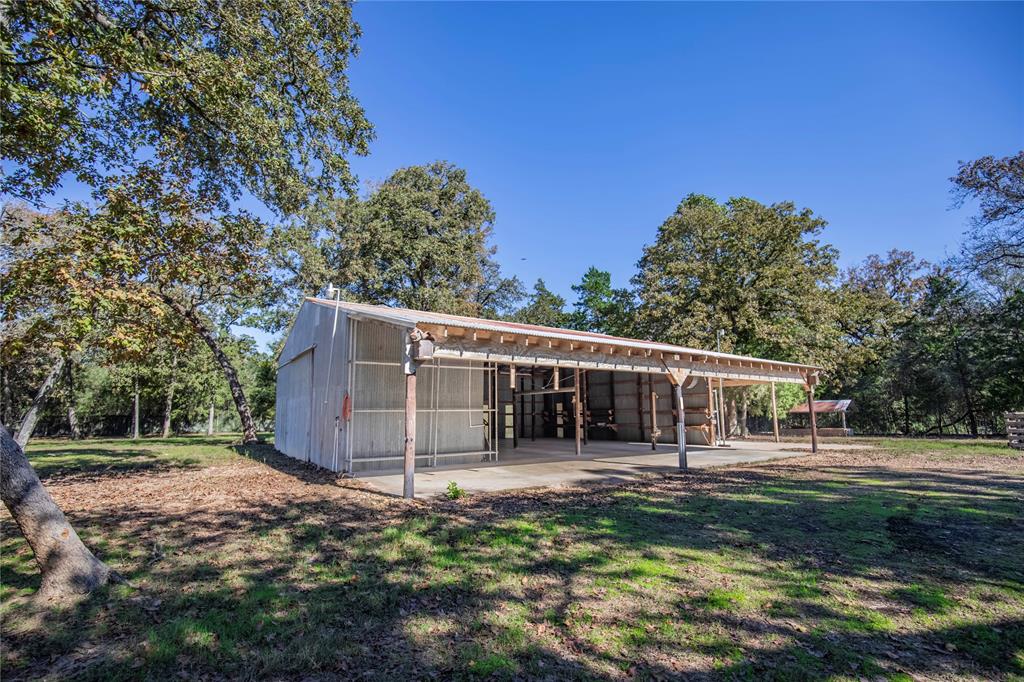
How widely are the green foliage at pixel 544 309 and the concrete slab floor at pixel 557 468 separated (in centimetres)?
2308

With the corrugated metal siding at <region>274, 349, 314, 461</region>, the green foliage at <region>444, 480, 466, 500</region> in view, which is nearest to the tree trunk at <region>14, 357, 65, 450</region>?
the corrugated metal siding at <region>274, 349, 314, 461</region>

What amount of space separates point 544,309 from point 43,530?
1414 inches

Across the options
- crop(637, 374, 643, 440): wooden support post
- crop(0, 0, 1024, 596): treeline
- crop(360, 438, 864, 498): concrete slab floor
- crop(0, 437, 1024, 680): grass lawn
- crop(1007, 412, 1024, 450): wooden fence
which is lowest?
crop(360, 438, 864, 498): concrete slab floor

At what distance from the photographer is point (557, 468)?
10.7 m

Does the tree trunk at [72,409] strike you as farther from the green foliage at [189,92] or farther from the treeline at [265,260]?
the green foliage at [189,92]

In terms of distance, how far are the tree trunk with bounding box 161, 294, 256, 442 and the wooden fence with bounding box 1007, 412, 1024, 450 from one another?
23.8 meters

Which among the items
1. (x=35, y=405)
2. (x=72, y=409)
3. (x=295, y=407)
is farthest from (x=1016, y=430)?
(x=72, y=409)

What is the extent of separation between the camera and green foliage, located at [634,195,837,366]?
2131 cm

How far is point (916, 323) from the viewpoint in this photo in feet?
78.6

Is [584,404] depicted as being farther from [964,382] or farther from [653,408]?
[964,382]

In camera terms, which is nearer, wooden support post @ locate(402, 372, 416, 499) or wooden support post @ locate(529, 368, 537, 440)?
wooden support post @ locate(402, 372, 416, 499)

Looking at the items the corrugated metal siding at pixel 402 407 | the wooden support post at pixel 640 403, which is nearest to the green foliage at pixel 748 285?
the wooden support post at pixel 640 403

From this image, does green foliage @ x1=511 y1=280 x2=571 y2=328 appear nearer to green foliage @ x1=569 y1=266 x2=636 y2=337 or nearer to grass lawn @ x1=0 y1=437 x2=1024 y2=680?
green foliage @ x1=569 y1=266 x2=636 y2=337

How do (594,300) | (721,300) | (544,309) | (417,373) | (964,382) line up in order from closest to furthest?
1. (417,373)
2. (964,382)
3. (721,300)
4. (594,300)
5. (544,309)
